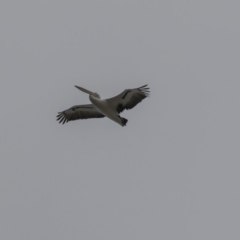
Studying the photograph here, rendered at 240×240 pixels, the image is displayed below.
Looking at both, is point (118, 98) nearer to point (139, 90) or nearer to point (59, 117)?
point (139, 90)

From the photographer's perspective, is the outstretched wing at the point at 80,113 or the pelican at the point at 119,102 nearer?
the pelican at the point at 119,102

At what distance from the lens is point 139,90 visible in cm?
3553

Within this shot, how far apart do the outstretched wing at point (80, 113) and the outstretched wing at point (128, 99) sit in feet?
7.10

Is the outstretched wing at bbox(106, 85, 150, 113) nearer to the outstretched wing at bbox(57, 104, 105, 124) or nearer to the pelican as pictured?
the pelican

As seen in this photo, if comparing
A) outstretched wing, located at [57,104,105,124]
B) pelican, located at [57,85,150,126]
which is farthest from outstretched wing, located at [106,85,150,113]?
outstretched wing, located at [57,104,105,124]

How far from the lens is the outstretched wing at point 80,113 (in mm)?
38625

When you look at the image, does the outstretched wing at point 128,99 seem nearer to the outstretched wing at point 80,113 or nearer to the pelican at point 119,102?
the pelican at point 119,102

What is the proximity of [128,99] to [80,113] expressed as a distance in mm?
3492

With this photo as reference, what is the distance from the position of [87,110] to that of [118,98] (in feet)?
9.32

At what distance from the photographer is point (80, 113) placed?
128ft

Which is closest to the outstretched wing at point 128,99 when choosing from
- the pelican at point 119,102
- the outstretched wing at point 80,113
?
the pelican at point 119,102

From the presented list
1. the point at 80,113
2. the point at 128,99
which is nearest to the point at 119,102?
the point at 128,99

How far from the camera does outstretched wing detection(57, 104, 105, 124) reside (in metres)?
38.6

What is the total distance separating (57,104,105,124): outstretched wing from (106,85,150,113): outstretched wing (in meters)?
2.16
